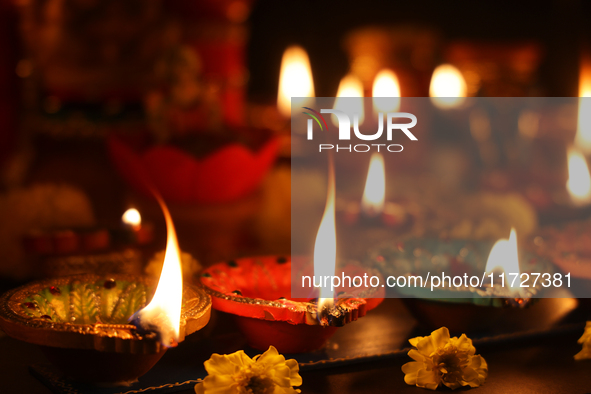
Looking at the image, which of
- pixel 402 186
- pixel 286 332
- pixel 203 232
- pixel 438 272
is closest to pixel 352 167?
pixel 402 186

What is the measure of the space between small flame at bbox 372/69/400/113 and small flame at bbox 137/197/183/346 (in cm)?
90

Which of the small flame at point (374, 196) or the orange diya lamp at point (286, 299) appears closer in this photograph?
the orange diya lamp at point (286, 299)

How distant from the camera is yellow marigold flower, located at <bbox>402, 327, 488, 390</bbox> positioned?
22.7 inches

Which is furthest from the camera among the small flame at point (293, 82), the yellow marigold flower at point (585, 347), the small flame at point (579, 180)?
the small flame at point (293, 82)

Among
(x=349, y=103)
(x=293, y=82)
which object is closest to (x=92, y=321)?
(x=349, y=103)

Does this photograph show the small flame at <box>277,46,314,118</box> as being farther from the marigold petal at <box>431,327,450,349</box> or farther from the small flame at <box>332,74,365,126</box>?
the marigold petal at <box>431,327,450,349</box>

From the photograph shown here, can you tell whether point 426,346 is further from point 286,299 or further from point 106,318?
point 106,318

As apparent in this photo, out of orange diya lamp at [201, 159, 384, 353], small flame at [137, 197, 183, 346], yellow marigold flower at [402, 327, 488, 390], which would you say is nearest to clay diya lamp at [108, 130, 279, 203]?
orange diya lamp at [201, 159, 384, 353]

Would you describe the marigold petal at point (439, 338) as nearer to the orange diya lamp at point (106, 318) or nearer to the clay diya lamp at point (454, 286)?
the clay diya lamp at point (454, 286)

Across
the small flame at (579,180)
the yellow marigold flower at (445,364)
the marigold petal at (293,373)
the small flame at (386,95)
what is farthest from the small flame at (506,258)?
the small flame at (386,95)

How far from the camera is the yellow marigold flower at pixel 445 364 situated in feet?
1.90

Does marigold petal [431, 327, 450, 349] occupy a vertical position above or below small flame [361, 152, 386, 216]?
below

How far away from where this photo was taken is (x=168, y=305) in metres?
0.53

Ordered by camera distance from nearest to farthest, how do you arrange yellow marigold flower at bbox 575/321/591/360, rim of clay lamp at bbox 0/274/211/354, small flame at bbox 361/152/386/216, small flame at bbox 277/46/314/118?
rim of clay lamp at bbox 0/274/211/354, yellow marigold flower at bbox 575/321/591/360, small flame at bbox 361/152/386/216, small flame at bbox 277/46/314/118
